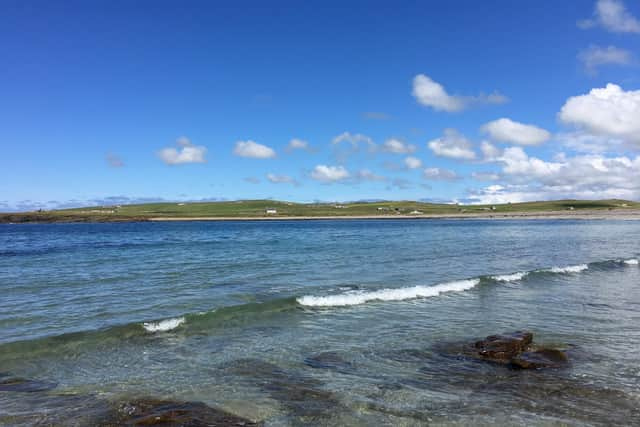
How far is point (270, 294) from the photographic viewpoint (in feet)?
82.1

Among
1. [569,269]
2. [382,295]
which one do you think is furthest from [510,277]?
[382,295]

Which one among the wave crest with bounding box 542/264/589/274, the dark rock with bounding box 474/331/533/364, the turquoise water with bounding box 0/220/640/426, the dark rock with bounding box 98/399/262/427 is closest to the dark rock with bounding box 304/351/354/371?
the turquoise water with bounding box 0/220/640/426

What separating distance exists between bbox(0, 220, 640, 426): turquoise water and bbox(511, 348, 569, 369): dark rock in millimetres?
459

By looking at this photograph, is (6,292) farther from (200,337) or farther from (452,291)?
(452,291)

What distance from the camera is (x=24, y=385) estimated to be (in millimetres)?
11977

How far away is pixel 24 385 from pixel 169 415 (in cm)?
541

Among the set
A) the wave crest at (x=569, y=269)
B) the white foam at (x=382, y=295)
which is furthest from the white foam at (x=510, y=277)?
the white foam at (x=382, y=295)

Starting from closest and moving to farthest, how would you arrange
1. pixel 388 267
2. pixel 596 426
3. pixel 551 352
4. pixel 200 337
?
1. pixel 596 426
2. pixel 551 352
3. pixel 200 337
4. pixel 388 267

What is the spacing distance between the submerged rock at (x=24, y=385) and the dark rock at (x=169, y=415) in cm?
302

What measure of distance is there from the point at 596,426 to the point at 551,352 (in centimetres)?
492

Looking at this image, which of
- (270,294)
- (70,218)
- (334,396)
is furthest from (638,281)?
(70,218)

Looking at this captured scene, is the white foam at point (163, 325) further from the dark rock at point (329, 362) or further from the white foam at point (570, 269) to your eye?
the white foam at point (570, 269)

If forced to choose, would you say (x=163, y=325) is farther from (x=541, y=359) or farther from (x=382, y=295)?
(x=541, y=359)

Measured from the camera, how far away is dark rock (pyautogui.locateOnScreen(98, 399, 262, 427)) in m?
9.24
